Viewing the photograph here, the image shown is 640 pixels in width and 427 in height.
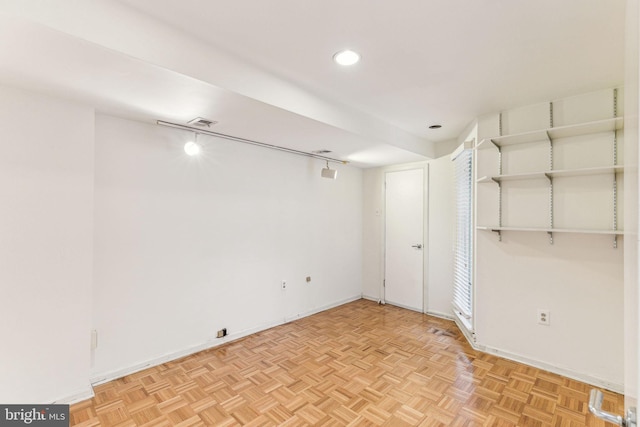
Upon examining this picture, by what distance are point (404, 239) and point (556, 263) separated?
6.79 ft

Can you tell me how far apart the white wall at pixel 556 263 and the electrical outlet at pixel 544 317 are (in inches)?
1.2

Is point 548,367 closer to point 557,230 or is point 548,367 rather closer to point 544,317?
point 544,317

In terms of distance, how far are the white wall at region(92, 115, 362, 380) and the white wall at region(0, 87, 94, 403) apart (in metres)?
0.21

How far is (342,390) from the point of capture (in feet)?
7.96

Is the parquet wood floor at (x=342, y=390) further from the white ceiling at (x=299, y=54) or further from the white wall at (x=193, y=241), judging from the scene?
the white ceiling at (x=299, y=54)

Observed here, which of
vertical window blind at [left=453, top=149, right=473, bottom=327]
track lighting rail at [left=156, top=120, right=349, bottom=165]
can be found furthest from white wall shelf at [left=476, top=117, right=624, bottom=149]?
track lighting rail at [left=156, top=120, right=349, bottom=165]

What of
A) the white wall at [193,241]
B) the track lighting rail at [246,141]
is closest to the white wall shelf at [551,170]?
the track lighting rail at [246,141]

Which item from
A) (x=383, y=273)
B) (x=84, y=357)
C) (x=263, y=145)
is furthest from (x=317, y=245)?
(x=84, y=357)

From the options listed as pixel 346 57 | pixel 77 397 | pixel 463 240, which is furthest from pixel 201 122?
pixel 463 240

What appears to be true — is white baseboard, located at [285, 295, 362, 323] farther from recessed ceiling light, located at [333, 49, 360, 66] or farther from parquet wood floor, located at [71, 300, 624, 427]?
recessed ceiling light, located at [333, 49, 360, 66]

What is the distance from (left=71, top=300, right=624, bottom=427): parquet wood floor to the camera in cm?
208

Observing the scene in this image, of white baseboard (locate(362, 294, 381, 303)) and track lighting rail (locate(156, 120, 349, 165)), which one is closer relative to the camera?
track lighting rail (locate(156, 120, 349, 165))

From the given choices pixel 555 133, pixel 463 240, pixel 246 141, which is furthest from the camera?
pixel 463 240

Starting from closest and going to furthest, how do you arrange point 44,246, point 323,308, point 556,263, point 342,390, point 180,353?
point 44,246 → point 342,390 → point 556,263 → point 180,353 → point 323,308
